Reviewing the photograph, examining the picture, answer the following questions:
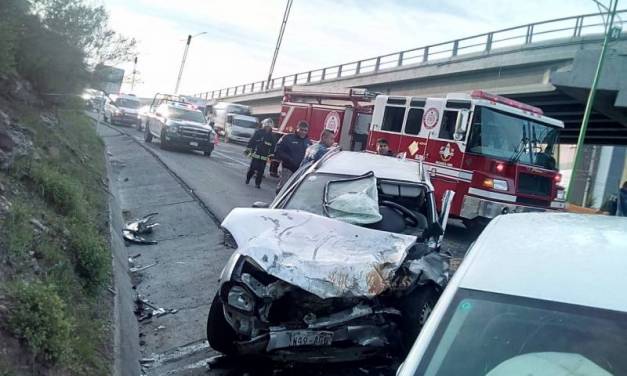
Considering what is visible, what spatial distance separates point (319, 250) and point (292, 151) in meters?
6.95

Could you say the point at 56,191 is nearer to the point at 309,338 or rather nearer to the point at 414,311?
the point at 309,338

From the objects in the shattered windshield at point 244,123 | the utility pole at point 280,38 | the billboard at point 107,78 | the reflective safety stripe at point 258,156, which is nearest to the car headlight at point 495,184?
the reflective safety stripe at point 258,156

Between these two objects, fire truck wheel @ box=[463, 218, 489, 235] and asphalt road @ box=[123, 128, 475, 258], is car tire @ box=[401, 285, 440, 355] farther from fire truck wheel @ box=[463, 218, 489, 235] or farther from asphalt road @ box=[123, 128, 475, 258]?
fire truck wheel @ box=[463, 218, 489, 235]

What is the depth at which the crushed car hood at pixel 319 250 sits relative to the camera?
4539mm

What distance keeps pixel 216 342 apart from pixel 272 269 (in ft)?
3.74

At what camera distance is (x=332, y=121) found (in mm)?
A: 17734

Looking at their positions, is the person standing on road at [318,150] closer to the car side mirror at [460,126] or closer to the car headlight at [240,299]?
the car side mirror at [460,126]

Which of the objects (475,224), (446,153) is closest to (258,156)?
(446,153)

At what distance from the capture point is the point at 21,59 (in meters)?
10.9

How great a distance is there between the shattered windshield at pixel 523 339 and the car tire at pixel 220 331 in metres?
2.98

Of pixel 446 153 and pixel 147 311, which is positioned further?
pixel 446 153

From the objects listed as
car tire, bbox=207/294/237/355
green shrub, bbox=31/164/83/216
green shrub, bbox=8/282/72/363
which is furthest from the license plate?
green shrub, bbox=31/164/83/216

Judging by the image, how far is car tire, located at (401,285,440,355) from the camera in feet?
15.8

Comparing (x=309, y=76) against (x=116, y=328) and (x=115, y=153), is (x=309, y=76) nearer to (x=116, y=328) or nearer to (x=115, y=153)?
(x=115, y=153)
